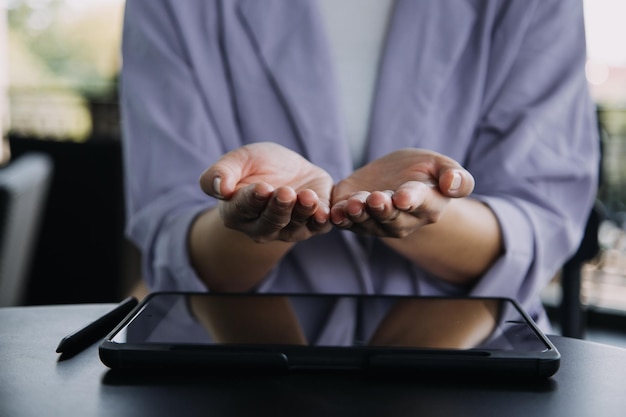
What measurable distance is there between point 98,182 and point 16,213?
2.56 feet

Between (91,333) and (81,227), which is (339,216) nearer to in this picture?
(91,333)

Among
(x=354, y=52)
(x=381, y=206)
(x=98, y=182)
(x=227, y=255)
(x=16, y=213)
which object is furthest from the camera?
(x=98, y=182)

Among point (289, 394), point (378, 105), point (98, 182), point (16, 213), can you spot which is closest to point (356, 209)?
point (289, 394)

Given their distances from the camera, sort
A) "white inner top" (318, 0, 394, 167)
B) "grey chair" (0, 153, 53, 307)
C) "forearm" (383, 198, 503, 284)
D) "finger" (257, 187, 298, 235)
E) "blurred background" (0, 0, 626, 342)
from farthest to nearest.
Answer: "blurred background" (0, 0, 626, 342), "grey chair" (0, 153, 53, 307), "white inner top" (318, 0, 394, 167), "forearm" (383, 198, 503, 284), "finger" (257, 187, 298, 235)

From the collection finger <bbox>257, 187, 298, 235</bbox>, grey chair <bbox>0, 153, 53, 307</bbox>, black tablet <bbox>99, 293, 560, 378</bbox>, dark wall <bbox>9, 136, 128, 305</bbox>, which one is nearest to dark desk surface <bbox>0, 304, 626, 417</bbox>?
black tablet <bbox>99, 293, 560, 378</bbox>

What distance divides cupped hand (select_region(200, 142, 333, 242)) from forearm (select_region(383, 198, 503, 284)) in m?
0.12

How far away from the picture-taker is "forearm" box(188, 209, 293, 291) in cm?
64

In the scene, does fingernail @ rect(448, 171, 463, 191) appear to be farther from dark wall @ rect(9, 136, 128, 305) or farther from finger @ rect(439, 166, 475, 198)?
dark wall @ rect(9, 136, 128, 305)

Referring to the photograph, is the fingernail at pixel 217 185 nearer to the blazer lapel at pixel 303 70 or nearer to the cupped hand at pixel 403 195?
the cupped hand at pixel 403 195

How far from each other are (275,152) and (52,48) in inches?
143

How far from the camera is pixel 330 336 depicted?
A: 41cm

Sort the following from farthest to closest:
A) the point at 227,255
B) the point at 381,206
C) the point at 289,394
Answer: the point at 227,255
the point at 381,206
the point at 289,394

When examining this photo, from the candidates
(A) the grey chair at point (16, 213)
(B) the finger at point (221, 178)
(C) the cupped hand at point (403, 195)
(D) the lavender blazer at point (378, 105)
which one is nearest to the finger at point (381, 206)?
(C) the cupped hand at point (403, 195)

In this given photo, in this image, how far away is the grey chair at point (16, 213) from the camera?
1.27m
